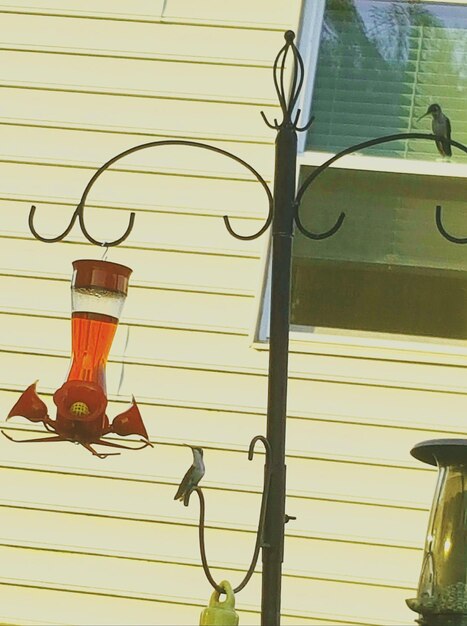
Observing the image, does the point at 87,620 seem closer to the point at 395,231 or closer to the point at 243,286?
the point at 243,286

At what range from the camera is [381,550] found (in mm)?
3973

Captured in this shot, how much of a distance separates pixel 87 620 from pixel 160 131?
5.09ft

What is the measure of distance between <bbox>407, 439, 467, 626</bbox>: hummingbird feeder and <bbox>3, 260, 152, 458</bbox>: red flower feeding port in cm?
63

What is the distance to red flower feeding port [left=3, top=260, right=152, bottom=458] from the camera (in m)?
2.55

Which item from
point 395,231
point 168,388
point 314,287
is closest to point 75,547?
point 168,388

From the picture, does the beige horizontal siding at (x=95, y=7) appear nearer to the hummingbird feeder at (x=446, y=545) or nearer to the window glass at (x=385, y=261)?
the window glass at (x=385, y=261)

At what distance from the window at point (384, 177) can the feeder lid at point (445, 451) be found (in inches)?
53.7

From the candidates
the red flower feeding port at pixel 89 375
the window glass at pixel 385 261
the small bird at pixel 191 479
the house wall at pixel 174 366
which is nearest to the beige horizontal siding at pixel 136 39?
the house wall at pixel 174 366

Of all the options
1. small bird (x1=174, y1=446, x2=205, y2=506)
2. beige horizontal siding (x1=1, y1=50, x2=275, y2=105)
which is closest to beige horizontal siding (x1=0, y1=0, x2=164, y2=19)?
beige horizontal siding (x1=1, y1=50, x2=275, y2=105)

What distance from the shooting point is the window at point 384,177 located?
4148 mm

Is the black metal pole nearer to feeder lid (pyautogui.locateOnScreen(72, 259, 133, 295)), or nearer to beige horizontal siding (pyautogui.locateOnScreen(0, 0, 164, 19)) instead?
feeder lid (pyautogui.locateOnScreen(72, 259, 133, 295))

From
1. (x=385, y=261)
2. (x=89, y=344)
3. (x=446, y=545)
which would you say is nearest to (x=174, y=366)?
(x=385, y=261)

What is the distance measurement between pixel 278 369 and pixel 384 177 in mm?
1917

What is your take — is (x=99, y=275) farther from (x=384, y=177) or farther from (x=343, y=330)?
(x=384, y=177)
